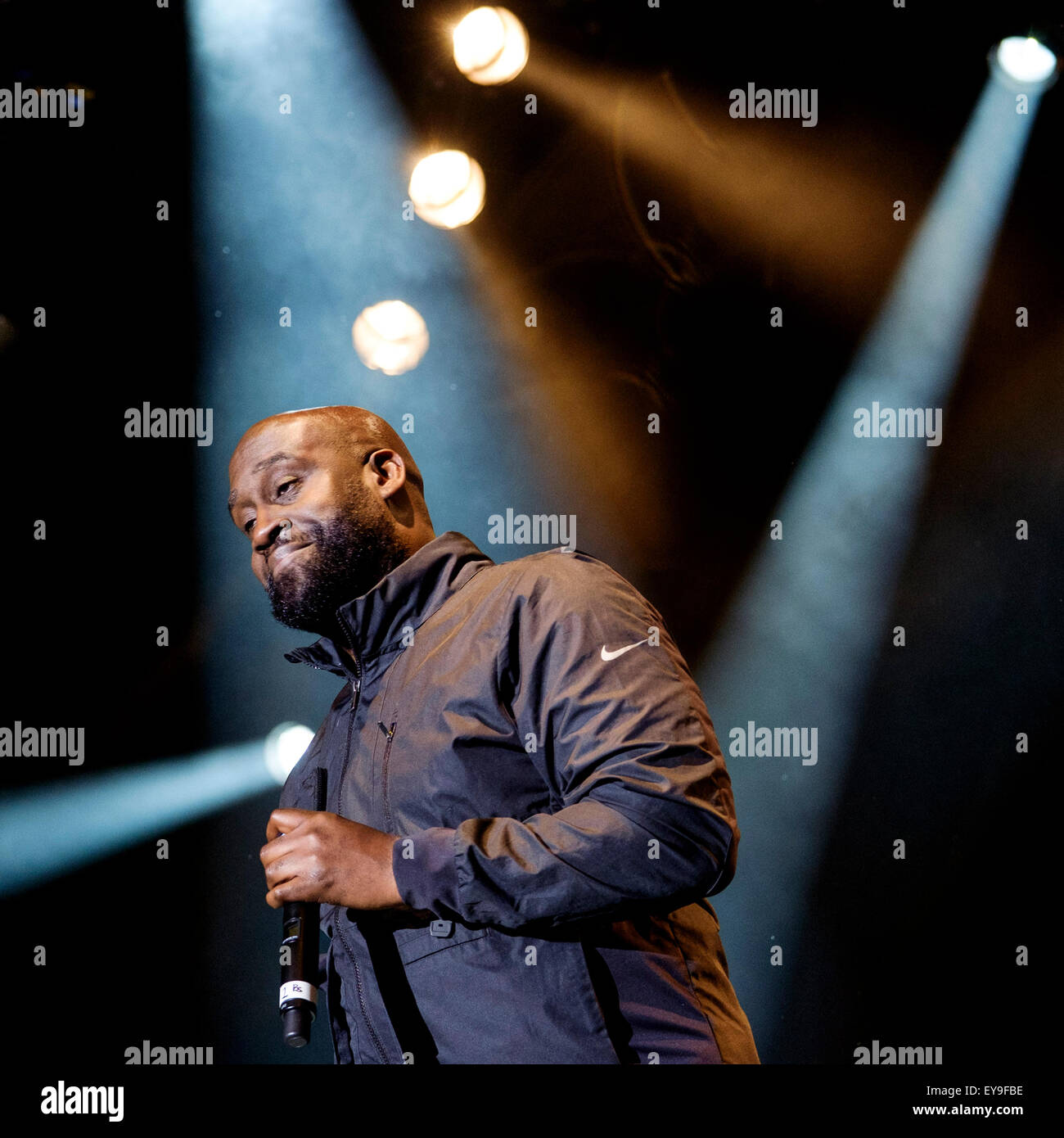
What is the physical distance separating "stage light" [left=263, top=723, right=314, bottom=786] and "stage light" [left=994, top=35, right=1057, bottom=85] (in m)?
3.14

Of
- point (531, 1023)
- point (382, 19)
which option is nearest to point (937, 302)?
point (382, 19)

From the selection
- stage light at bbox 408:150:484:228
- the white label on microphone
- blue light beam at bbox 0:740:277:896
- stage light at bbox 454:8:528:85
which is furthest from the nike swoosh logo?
stage light at bbox 454:8:528:85

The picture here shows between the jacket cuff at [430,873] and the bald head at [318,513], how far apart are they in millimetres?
713

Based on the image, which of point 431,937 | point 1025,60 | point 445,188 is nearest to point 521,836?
point 431,937

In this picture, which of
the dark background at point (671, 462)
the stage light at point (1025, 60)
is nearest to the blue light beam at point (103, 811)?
the dark background at point (671, 462)

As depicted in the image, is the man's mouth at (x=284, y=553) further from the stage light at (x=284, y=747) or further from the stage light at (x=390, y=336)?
the stage light at (x=390, y=336)

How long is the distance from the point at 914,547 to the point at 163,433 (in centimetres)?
243

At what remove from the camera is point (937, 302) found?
341 cm

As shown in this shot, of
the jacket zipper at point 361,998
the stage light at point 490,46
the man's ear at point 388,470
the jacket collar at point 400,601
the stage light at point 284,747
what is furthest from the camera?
the stage light at point 490,46

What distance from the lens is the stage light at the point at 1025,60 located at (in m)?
3.27

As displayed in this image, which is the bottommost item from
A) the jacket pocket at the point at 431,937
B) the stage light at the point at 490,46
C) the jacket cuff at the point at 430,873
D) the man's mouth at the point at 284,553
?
the jacket pocket at the point at 431,937

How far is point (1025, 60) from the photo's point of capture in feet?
10.8

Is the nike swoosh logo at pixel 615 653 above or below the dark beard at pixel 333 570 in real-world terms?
below

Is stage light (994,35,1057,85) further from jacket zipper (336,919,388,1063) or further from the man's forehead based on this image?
jacket zipper (336,919,388,1063)
